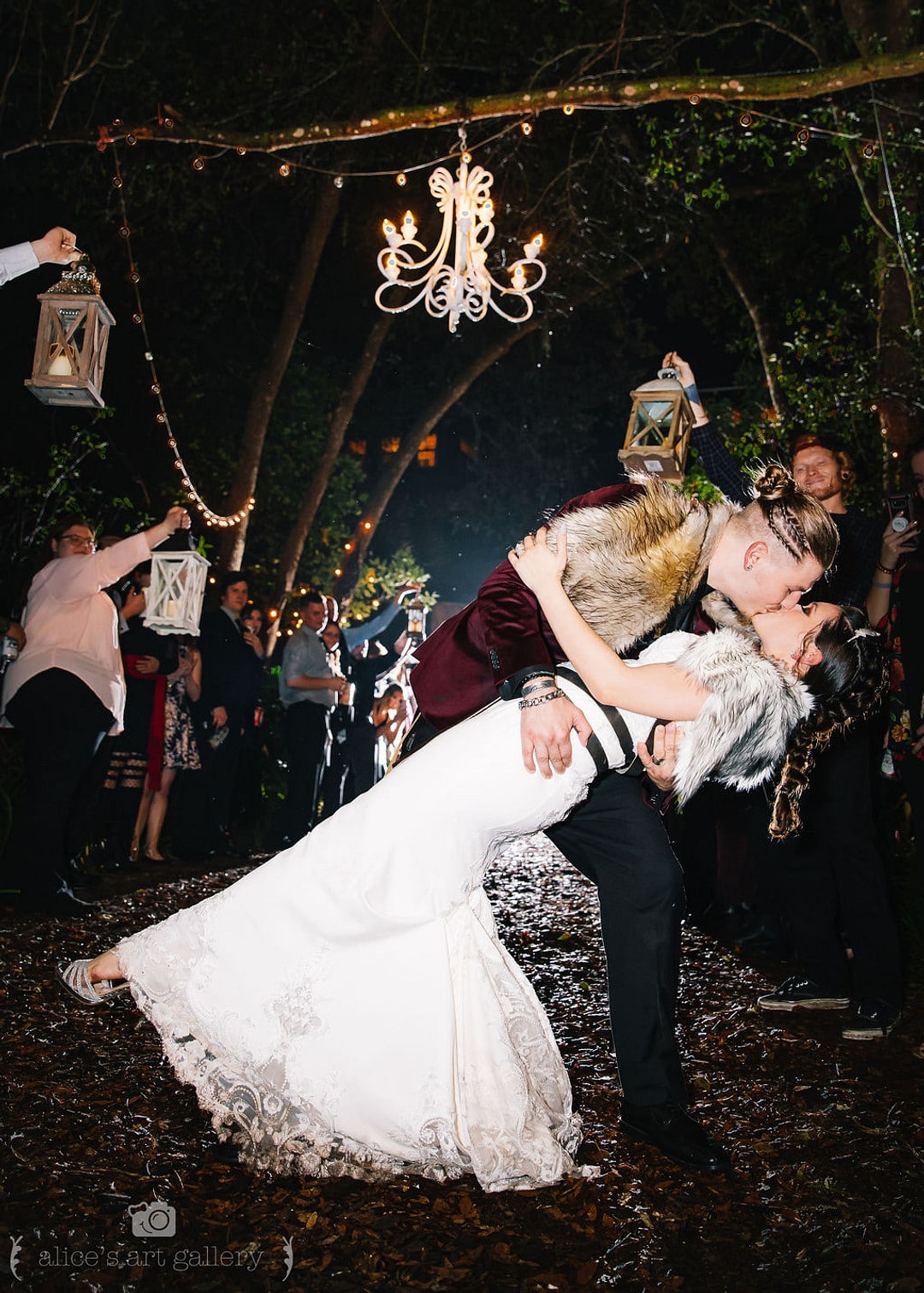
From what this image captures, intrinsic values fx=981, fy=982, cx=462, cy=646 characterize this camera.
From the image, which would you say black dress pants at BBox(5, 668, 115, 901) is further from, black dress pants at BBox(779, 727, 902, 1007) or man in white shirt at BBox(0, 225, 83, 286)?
black dress pants at BBox(779, 727, 902, 1007)

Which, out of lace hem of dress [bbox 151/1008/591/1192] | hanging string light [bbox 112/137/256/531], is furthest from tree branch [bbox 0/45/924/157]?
lace hem of dress [bbox 151/1008/591/1192]

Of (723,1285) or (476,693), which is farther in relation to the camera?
(476,693)

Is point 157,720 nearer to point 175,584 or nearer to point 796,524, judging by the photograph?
point 175,584

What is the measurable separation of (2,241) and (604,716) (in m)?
12.4

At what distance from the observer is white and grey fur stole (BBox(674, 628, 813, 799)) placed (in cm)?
251

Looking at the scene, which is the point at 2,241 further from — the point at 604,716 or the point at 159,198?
the point at 604,716

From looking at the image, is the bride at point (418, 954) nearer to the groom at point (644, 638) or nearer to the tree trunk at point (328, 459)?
the groom at point (644, 638)

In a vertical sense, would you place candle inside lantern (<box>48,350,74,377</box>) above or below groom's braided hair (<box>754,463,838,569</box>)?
above

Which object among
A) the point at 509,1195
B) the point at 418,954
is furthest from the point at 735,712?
the point at 509,1195

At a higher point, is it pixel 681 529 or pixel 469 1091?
pixel 681 529

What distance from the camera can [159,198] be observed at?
1182cm

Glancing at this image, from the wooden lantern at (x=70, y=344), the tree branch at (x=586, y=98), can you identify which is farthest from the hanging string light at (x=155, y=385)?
the wooden lantern at (x=70, y=344)

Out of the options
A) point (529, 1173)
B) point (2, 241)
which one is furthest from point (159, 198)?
point (529, 1173)

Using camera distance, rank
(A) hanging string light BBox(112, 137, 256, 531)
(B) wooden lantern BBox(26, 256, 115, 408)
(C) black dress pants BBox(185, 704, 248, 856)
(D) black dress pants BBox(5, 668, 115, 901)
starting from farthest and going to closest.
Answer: (C) black dress pants BBox(185, 704, 248, 856), (A) hanging string light BBox(112, 137, 256, 531), (D) black dress pants BBox(5, 668, 115, 901), (B) wooden lantern BBox(26, 256, 115, 408)
